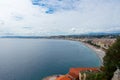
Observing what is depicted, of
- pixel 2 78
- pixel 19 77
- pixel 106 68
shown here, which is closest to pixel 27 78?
pixel 19 77

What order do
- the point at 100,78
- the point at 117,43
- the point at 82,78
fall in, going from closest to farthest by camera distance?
1. the point at 100,78
2. the point at 117,43
3. the point at 82,78

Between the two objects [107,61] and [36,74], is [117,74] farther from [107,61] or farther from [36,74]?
[36,74]

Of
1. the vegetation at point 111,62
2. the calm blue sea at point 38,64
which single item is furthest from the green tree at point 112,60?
the calm blue sea at point 38,64

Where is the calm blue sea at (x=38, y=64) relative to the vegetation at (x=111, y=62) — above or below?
below

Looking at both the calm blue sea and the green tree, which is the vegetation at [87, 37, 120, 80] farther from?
the calm blue sea

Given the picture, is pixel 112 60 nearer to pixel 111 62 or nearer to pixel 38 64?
pixel 111 62

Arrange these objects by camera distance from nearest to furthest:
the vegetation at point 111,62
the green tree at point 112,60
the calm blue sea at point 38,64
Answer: the vegetation at point 111,62, the green tree at point 112,60, the calm blue sea at point 38,64

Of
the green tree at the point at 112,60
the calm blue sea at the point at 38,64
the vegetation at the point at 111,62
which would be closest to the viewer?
the vegetation at the point at 111,62

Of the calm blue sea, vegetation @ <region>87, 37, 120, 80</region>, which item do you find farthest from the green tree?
the calm blue sea

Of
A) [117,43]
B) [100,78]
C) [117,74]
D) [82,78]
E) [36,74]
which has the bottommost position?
[36,74]

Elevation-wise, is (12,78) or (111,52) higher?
(111,52)

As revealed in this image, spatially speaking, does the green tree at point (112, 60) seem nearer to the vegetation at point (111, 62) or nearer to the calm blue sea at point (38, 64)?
the vegetation at point (111, 62)
